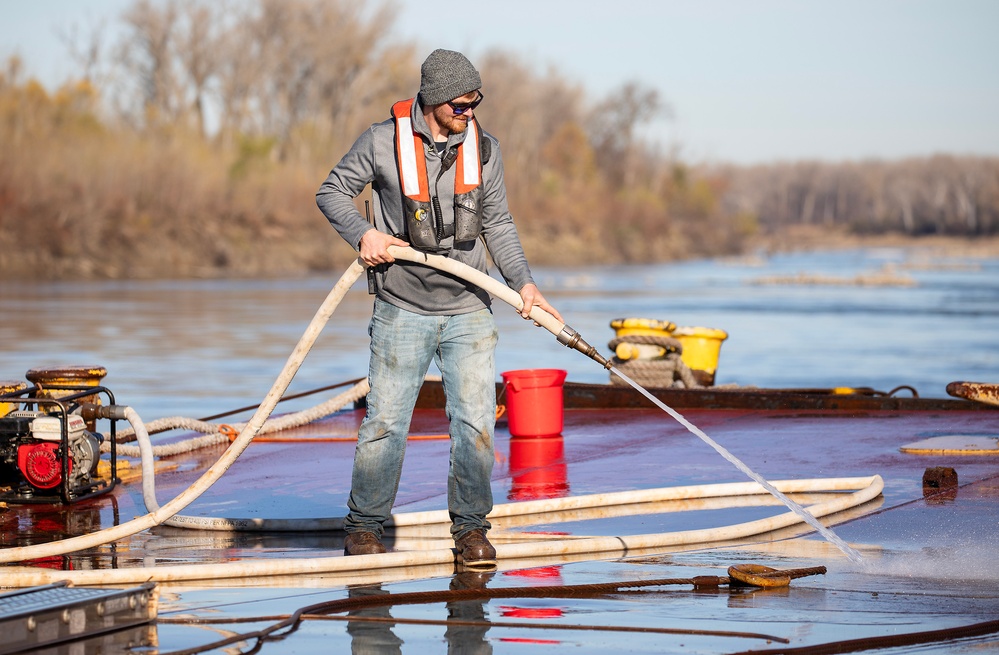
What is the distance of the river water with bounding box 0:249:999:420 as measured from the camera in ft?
57.0

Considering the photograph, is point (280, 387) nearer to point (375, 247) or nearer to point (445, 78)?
point (375, 247)

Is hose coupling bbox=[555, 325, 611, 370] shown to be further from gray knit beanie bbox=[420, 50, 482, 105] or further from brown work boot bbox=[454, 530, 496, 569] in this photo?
gray knit beanie bbox=[420, 50, 482, 105]

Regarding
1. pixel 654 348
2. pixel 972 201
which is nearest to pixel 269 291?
pixel 654 348

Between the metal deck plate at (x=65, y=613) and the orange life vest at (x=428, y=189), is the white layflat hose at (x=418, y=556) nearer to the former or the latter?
the metal deck plate at (x=65, y=613)

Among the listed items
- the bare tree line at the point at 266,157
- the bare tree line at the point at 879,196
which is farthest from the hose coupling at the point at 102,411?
the bare tree line at the point at 879,196

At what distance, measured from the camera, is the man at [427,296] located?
17.7 feet

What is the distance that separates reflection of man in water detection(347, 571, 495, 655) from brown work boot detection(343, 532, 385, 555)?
0.39 m

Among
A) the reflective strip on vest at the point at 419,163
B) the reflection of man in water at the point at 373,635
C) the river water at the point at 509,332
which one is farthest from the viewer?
the river water at the point at 509,332

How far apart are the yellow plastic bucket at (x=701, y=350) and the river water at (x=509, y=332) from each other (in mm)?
3923

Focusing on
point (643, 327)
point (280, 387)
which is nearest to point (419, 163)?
point (280, 387)

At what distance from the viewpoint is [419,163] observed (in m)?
5.37

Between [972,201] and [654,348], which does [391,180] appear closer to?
[654,348]

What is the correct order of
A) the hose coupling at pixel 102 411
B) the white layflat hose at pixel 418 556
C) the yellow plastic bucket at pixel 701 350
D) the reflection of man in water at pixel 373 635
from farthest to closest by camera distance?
the yellow plastic bucket at pixel 701 350
the hose coupling at pixel 102 411
the white layflat hose at pixel 418 556
the reflection of man in water at pixel 373 635

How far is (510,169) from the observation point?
78062 mm
